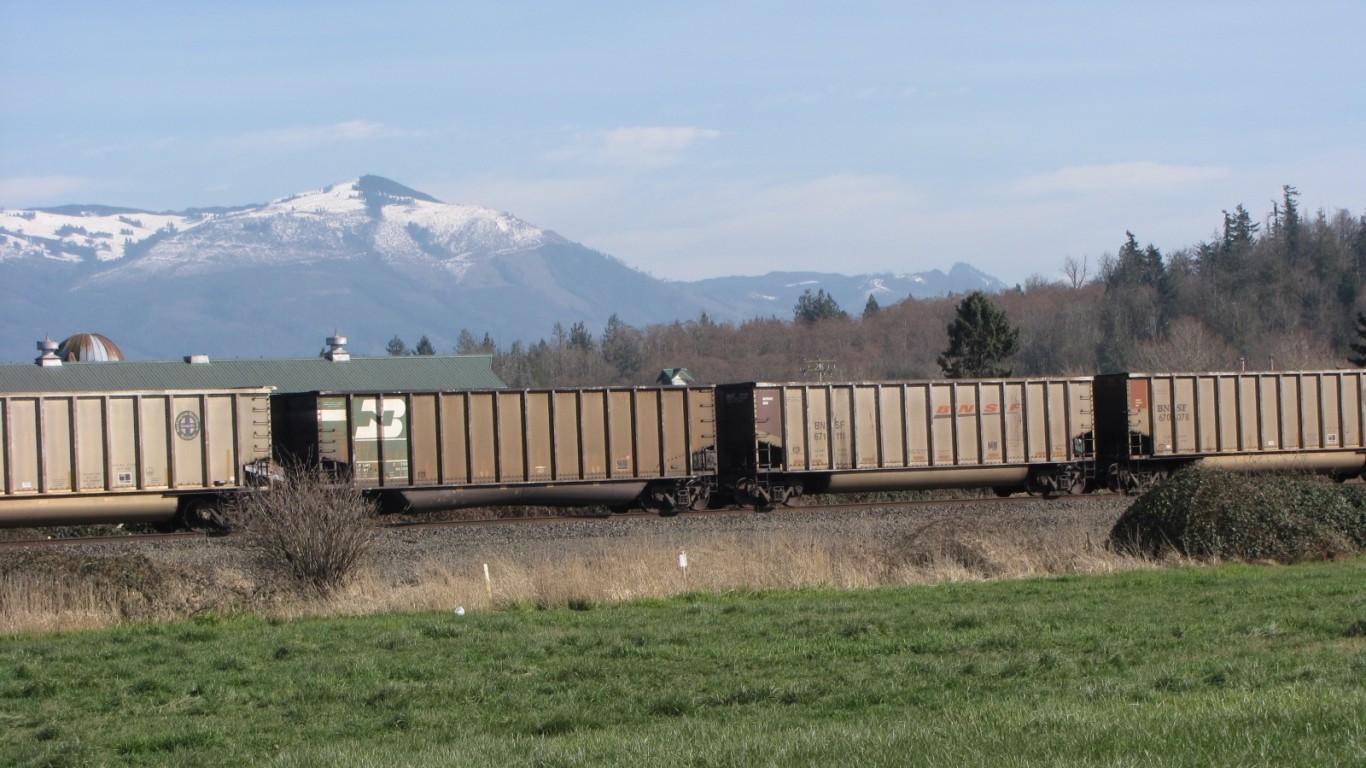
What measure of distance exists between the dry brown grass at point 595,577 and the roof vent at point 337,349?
39.2 m

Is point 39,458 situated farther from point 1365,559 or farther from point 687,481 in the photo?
point 1365,559

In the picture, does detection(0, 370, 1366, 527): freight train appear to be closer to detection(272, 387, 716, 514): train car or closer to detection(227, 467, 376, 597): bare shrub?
detection(272, 387, 716, 514): train car

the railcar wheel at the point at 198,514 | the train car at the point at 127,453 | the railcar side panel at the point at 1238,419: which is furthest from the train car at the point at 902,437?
the railcar wheel at the point at 198,514

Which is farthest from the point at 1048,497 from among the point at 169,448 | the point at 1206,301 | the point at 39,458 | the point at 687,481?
the point at 1206,301

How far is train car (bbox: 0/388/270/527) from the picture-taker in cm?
2533

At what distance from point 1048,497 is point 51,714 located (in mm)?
26920

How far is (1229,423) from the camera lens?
34906 mm

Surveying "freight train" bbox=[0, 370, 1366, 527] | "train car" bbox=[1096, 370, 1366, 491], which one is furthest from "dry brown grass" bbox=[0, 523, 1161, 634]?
"train car" bbox=[1096, 370, 1366, 491]

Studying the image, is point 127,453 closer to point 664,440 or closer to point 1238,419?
point 664,440

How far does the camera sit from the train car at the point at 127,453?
25328mm

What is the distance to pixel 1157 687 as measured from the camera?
944 centimetres

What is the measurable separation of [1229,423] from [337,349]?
133 ft

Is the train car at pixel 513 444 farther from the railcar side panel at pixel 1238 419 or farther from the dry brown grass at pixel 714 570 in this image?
the railcar side panel at pixel 1238 419

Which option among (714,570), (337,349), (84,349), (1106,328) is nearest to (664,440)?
(714,570)
